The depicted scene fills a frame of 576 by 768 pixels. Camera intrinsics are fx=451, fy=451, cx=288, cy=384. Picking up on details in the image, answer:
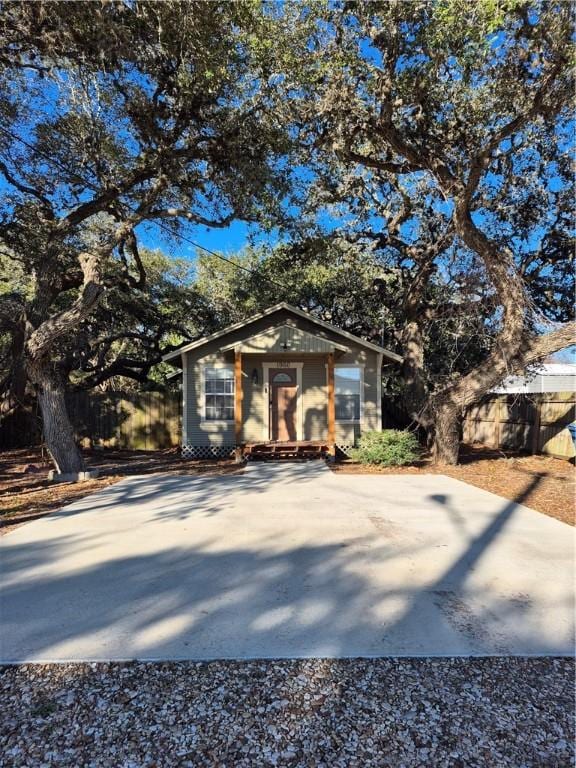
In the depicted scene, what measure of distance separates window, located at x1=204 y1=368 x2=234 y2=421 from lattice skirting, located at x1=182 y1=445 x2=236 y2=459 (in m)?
0.76

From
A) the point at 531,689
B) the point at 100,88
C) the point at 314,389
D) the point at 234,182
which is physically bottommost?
the point at 531,689

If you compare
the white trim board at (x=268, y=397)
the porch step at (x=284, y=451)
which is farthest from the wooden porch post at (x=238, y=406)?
the white trim board at (x=268, y=397)

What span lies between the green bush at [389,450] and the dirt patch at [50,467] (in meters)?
2.91

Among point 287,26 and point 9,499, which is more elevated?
point 287,26

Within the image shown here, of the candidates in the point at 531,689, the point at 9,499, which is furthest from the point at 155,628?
the point at 9,499

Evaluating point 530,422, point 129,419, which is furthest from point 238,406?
point 530,422

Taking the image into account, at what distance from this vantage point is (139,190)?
9.50 meters

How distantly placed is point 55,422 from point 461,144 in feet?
30.6

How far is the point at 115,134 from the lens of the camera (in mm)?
8484

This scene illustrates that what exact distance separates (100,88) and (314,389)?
7988mm

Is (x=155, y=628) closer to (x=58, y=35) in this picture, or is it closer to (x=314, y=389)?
(x=58, y=35)

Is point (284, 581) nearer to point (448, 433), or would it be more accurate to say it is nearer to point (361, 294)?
point (448, 433)

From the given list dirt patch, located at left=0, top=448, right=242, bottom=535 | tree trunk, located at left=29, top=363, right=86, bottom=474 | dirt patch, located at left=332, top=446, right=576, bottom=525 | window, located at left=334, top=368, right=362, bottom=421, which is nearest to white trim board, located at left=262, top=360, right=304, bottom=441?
window, located at left=334, top=368, right=362, bottom=421

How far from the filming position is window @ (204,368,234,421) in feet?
40.8
